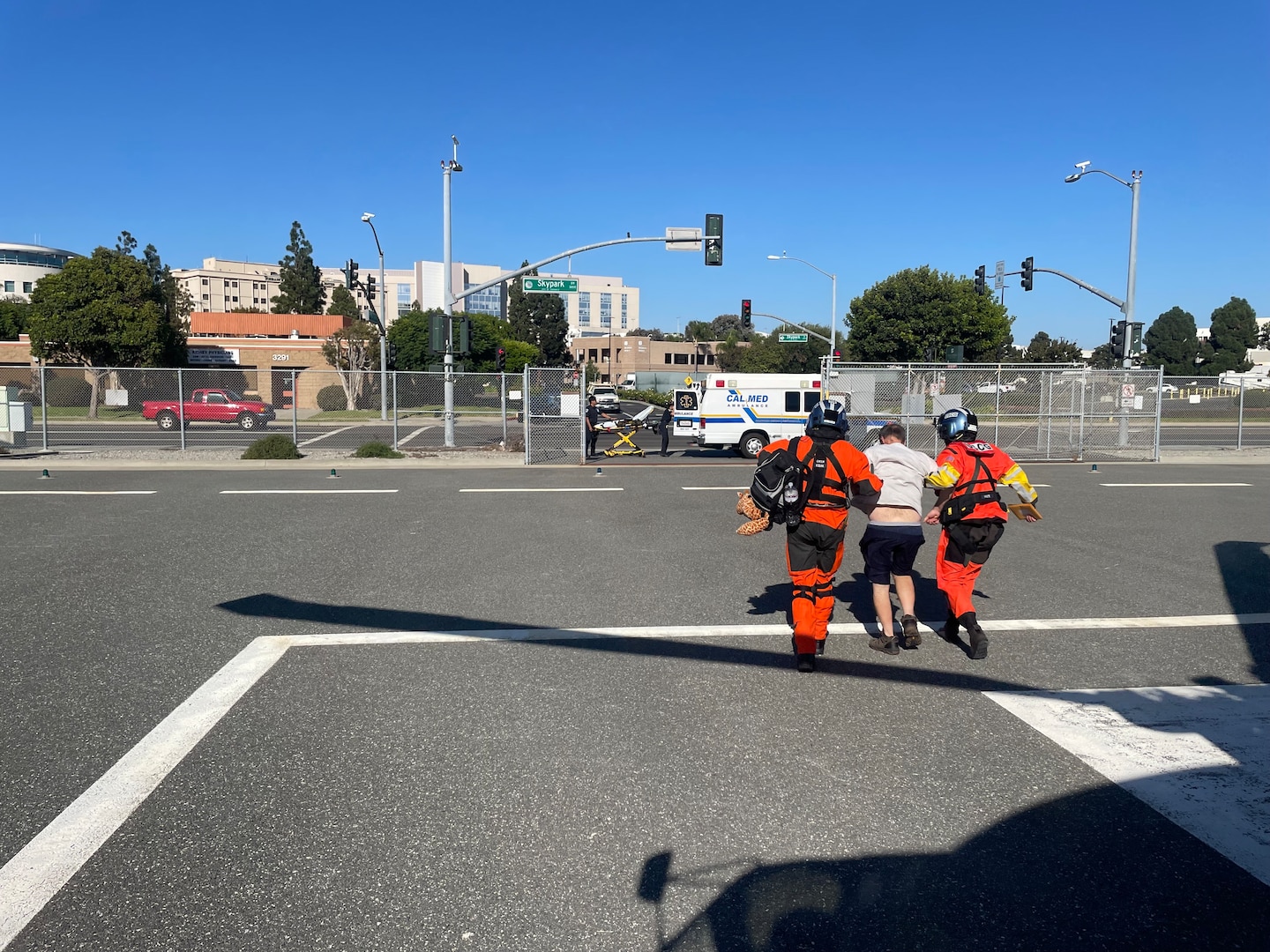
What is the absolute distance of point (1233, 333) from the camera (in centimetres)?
8738

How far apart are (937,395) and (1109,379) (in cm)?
507

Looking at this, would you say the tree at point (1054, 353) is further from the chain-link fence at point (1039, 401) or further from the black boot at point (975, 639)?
the black boot at point (975, 639)

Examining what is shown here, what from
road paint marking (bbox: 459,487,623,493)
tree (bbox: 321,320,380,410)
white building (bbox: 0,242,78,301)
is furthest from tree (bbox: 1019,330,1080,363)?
white building (bbox: 0,242,78,301)

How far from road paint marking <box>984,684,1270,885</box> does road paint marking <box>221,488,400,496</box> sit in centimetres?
1262

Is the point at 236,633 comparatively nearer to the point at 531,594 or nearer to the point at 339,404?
the point at 531,594

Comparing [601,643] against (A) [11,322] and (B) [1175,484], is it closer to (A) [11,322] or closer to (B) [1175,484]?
(B) [1175,484]

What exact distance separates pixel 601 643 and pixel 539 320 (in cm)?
10035

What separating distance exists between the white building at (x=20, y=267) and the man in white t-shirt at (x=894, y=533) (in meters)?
147

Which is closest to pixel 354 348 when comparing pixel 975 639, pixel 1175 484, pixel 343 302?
pixel 1175 484

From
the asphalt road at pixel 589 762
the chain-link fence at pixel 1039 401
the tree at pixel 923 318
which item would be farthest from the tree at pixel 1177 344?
the asphalt road at pixel 589 762

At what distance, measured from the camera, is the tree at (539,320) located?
103 m

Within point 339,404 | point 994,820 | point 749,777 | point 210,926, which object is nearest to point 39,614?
point 210,926

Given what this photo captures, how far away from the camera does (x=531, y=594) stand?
836 centimetres

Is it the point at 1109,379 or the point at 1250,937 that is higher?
the point at 1109,379
